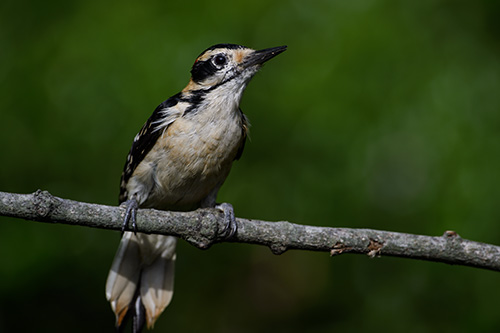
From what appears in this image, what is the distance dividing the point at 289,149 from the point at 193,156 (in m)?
0.73

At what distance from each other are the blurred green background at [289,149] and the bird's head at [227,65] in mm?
228

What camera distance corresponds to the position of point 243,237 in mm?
3416

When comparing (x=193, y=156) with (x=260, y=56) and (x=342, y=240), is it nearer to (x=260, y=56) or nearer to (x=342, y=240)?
(x=260, y=56)

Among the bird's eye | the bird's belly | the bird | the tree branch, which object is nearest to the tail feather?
the bird

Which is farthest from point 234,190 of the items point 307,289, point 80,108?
point 80,108

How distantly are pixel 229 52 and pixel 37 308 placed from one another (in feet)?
7.71

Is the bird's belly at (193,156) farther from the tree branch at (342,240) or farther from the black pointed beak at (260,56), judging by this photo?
the tree branch at (342,240)

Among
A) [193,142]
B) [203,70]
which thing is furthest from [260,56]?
[193,142]

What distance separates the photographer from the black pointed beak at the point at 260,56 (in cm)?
414

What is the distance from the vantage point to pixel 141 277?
16.8ft

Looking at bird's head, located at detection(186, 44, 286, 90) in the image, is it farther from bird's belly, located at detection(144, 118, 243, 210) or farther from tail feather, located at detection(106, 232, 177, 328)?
tail feather, located at detection(106, 232, 177, 328)

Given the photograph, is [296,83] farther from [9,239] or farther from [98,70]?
[9,239]

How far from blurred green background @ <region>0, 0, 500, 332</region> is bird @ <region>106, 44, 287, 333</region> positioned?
11 centimetres

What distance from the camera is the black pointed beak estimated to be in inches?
163
